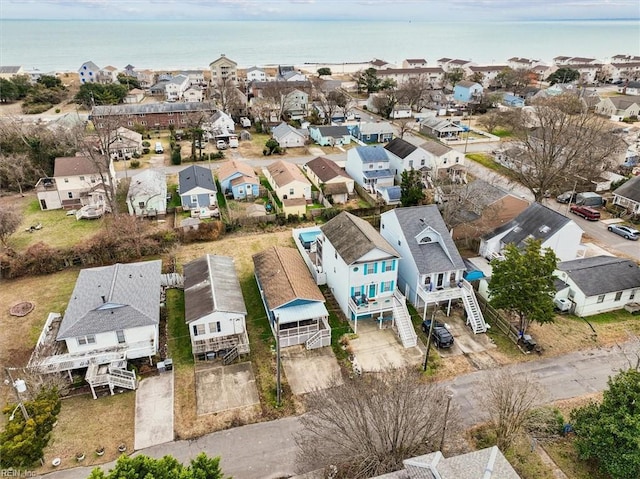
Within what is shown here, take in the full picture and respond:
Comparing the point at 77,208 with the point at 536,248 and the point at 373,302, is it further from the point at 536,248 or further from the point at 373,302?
the point at 536,248

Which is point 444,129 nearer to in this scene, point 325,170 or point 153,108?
point 325,170

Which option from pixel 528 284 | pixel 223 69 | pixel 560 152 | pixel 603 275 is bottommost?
pixel 603 275

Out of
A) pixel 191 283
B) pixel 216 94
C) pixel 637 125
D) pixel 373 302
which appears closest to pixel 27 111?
pixel 216 94

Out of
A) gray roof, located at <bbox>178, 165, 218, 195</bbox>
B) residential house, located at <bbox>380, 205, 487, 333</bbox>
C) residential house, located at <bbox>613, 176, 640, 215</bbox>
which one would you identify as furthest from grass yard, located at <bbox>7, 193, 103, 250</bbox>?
residential house, located at <bbox>613, 176, 640, 215</bbox>

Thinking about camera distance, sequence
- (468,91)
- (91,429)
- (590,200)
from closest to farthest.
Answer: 1. (91,429)
2. (590,200)
3. (468,91)

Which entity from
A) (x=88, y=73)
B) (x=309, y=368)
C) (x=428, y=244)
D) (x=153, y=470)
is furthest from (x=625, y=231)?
(x=88, y=73)
